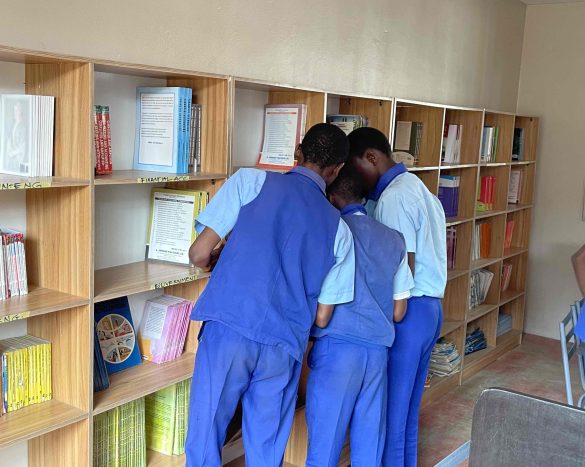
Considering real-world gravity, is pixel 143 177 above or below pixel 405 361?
above

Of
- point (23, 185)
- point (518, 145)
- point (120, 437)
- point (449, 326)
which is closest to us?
point (23, 185)

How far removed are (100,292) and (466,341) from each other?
3.24 meters

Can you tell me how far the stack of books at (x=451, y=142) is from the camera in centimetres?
431

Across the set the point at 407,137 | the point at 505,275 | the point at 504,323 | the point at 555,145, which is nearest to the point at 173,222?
the point at 407,137

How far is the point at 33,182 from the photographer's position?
71.9 inches

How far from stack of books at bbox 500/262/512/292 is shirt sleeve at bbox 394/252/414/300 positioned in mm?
2828

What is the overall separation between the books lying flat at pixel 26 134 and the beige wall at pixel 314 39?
0.20 m

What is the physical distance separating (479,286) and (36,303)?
3.52 meters

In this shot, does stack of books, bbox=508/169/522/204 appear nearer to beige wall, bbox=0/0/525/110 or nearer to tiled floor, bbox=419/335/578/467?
beige wall, bbox=0/0/525/110

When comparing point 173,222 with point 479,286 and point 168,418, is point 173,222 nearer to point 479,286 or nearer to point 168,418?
point 168,418

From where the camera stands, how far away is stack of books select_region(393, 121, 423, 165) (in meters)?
3.84

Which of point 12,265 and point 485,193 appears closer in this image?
point 12,265

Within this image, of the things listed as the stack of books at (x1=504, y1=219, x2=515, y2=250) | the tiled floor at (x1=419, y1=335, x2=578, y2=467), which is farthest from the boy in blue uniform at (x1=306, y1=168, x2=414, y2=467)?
the stack of books at (x1=504, y1=219, x2=515, y2=250)

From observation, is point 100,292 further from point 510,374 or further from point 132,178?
point 510,374
